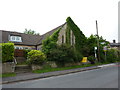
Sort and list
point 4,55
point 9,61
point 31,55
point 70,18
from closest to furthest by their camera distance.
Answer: point 4,55 → point 9,61 → point 31,55 → point 70,18

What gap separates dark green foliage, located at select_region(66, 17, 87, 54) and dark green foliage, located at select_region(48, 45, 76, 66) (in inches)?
202

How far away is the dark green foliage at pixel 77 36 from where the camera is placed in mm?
20839

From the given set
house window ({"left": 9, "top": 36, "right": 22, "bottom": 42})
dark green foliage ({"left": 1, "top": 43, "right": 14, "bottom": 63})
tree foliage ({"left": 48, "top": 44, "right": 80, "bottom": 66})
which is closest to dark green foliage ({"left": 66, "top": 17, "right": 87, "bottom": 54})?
tree foliage ({"left": 48, "top": 44, "right": 80, "bottom": 66})

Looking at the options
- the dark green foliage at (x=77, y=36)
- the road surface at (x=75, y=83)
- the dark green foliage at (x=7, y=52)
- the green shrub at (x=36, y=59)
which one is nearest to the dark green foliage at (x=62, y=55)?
the green shrub at (x=36, y=59)

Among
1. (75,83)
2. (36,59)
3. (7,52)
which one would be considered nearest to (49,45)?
(36,59)

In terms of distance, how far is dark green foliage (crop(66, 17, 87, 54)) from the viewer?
68.4 feet

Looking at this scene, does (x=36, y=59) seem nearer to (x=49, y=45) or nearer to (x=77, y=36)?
(x=49, y=45)

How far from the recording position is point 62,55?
14547 millimetres

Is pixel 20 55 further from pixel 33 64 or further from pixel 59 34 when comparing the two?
pixel 59 34

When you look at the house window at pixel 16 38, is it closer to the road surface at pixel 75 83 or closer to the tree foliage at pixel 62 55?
the tree foliage at pixel 62 55

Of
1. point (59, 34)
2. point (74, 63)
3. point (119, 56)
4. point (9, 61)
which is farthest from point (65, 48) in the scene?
point (119, 56)

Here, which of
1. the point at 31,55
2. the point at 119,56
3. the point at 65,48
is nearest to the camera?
the point at 31,55

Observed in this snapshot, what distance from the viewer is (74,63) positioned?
16.9m

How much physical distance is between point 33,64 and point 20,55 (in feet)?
22.4
